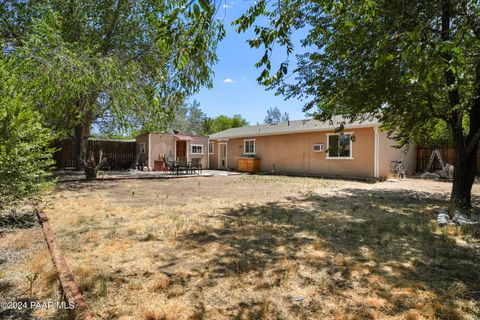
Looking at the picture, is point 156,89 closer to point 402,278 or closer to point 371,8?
point 371,8

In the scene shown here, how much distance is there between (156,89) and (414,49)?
2240 millimetres

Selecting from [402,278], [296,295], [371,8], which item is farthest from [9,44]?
[402,278]

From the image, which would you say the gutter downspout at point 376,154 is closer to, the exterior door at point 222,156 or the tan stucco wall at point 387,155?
the tan stucco wall at point 387,155

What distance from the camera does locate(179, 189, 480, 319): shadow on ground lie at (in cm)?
246

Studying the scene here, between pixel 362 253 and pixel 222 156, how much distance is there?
19.0 metres

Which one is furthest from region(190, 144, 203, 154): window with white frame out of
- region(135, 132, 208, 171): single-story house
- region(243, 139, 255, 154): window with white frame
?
region(243, 139, 255, 154): window with white frame

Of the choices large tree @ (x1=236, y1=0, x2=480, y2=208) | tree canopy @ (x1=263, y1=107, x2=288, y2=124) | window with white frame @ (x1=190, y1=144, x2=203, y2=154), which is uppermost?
tree canopy @ (x1=263, y1=107, x2=288, y2=124)

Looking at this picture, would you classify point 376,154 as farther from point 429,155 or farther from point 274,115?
point 274,115

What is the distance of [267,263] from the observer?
3.13m

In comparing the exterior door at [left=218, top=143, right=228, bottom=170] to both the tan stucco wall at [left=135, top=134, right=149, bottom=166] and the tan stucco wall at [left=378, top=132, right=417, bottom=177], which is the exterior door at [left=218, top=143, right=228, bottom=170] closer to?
the tan stucco wall at [left=135, top=134, right=149, bottom=166]

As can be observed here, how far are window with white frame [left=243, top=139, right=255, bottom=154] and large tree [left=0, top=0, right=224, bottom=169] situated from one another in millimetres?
9829

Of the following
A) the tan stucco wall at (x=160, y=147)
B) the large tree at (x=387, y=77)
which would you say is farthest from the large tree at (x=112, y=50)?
the tan stucco wall at (x=160, y=147)

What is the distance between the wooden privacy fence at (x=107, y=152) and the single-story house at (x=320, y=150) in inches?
273

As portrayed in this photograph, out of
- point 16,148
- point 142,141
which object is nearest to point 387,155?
point 16,148
